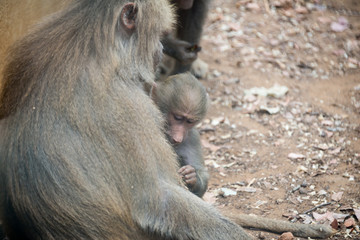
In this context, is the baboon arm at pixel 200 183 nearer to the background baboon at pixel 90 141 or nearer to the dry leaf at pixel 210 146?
the background baboon at pixel 90 141

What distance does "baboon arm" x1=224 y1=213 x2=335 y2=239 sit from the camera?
13.6ft

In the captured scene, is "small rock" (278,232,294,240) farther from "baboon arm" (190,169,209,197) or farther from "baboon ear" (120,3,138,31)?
"baboon ear" (120,3,138,31)

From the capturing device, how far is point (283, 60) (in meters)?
7.31

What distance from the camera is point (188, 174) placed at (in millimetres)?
4137

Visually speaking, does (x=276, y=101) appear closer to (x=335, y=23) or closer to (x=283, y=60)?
(x=283, y=60)

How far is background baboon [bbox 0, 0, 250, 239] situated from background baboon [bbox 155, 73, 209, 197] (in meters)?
1.06

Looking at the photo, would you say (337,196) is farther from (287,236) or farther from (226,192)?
(226,192)

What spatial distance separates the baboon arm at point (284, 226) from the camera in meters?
4.16

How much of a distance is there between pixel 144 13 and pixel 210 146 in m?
2.75

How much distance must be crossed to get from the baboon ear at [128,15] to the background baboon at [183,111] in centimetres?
124

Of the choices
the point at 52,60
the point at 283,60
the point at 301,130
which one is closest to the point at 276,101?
the point at 301,130

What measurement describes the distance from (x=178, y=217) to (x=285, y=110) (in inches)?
137

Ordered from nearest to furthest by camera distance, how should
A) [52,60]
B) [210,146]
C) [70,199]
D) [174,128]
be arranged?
1. [70,199]
2. [52,60]
3. [174,128]
4. [210,146]

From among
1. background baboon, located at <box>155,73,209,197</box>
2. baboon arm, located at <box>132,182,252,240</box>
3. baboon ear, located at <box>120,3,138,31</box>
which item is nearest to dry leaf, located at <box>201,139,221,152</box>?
background baboon, located at <box>155,73,209,197</box>
